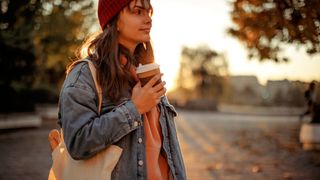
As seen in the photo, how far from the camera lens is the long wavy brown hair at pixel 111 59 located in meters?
2.00

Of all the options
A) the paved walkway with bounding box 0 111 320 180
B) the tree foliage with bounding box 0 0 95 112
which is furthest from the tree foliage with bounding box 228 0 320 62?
the tree foliage with bounding box 0 0 95 112

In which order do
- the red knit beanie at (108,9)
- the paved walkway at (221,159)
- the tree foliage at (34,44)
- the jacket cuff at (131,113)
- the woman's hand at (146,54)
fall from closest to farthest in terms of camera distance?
the jacket cuff at (131,113) → the red knit beanie at (108,9) → the woman's hand at (146,54) → the paved walkway at (221,159) → the tree foliage at (34,44)

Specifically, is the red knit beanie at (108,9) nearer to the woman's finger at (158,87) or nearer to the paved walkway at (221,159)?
the woman's finger at (158,87)

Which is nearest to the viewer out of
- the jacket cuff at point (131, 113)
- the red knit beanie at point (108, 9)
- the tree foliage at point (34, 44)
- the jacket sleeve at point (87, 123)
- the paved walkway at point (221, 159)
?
the jacket sleeve at point (87, 123)

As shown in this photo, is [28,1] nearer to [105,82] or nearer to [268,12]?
Answer: [268,12]

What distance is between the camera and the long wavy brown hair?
2.00m

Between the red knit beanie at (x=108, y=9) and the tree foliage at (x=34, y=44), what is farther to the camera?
the tree foliage at (x=34, y=44)

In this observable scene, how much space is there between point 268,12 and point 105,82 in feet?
17.2

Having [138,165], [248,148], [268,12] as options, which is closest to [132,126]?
[138,165]

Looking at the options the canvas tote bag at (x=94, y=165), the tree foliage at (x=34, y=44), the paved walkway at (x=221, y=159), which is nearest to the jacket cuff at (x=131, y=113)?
the canvas tote bag at (x=94, y=165)

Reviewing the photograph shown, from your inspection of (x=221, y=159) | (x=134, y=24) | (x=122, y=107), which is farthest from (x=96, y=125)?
(x=221, y=159)

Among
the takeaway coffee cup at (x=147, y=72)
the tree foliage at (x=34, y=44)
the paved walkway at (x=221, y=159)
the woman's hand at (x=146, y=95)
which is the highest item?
the takeaway coffee cup at (x=147, y=72)

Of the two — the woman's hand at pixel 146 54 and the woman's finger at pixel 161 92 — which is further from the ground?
the woman's hand at pixel 146 54

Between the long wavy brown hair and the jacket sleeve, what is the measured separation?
86 millimetres
